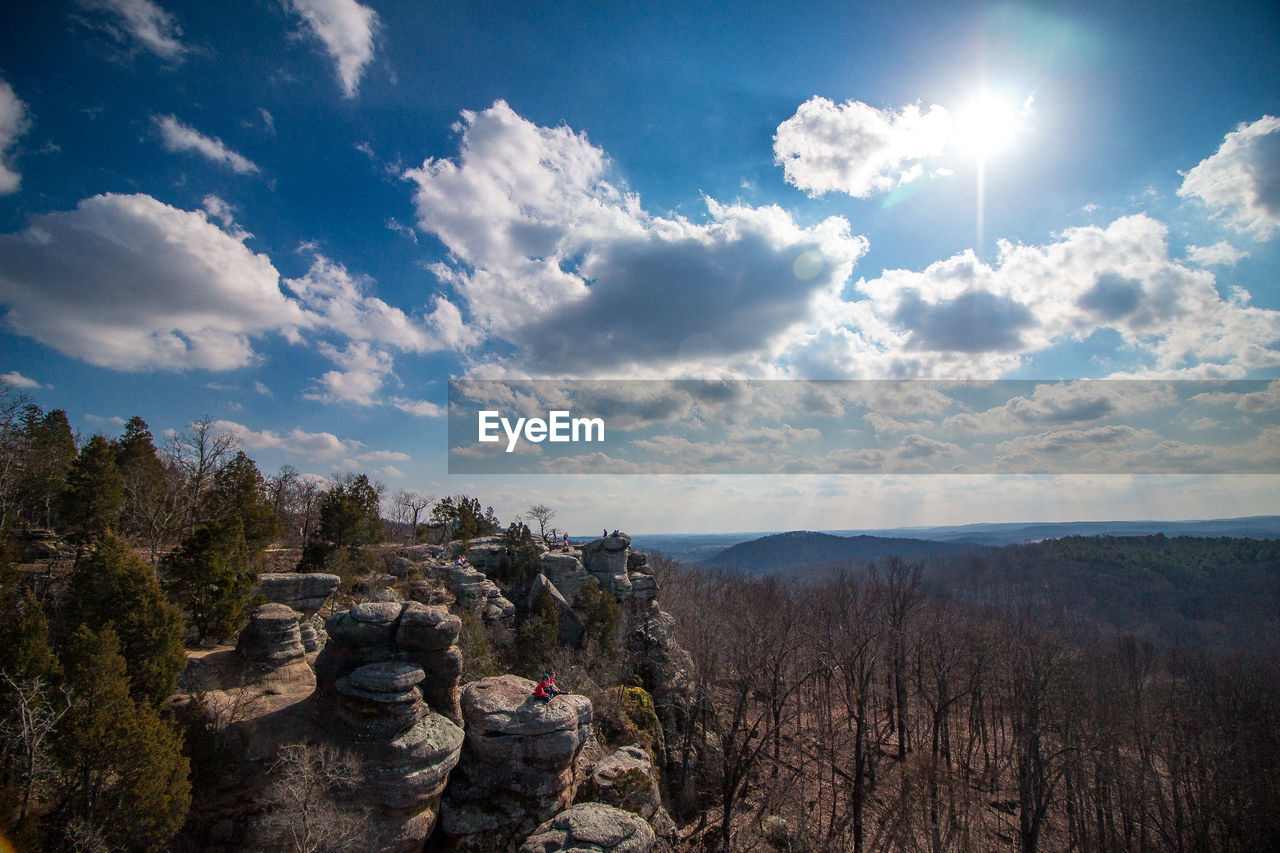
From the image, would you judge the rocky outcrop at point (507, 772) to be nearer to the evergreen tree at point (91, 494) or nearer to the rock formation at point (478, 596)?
the rock formation at point (478, 596)

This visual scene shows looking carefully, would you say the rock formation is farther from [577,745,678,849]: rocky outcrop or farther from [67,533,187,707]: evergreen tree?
[67,533,187,707]: evergreen tree

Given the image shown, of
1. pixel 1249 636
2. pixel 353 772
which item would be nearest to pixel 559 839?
pixel 353 772

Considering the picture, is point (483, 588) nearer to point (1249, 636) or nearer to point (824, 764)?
point (824, 764)

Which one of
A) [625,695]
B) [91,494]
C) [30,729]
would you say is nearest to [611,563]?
[625,695]

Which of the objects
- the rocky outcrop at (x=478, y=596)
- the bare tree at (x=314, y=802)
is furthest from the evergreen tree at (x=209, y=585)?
the rocky outcrop at (x=478, y=596)

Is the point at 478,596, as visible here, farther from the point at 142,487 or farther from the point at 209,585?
the point at 142,487

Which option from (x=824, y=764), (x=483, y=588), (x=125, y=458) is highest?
(x=125, y=458)
